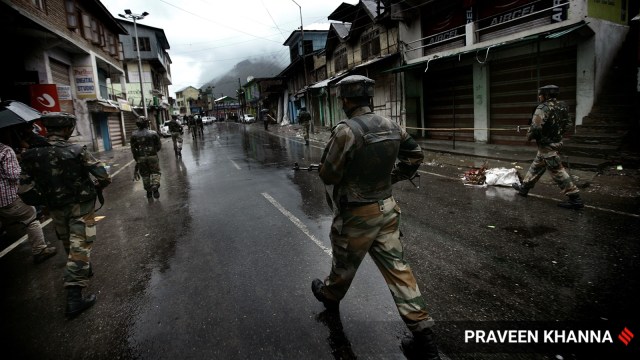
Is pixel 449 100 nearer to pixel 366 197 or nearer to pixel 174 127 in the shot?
pixel 174 127

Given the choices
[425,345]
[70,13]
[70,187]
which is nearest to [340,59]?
[70,13]

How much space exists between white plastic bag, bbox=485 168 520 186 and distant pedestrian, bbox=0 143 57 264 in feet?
26.1

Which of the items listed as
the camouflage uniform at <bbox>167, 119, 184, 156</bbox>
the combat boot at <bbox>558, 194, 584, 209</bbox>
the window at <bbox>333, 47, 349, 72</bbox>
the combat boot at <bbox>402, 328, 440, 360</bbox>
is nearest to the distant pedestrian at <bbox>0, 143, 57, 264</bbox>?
the combat boot at <bbox>402, 328, 440, 360</bbox>

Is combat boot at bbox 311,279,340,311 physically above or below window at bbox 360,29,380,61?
below

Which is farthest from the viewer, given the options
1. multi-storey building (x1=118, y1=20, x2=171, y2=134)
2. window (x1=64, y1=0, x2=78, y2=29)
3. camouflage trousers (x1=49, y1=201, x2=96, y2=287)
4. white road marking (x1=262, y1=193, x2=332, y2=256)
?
multi-storey building (x1=118, y1=20, x2=171, y2=134)

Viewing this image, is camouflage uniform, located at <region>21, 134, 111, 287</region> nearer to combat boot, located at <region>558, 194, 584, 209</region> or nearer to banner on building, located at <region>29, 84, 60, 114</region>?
combat boot, located at <region>558, 194, 584, 209</region>

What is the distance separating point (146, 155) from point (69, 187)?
4475 millimetres

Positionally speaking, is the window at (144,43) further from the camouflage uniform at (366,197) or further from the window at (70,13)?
the camouflage uniform at (366,197)

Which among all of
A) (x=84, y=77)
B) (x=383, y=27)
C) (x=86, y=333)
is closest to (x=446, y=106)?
(x=383, y=27)

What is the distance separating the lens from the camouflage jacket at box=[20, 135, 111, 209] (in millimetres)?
3260

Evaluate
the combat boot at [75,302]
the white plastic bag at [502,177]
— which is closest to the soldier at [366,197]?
the combat boot at [75,302]

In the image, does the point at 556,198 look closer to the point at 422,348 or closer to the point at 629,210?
the point at 629,210

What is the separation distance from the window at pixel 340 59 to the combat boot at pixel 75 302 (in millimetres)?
24122

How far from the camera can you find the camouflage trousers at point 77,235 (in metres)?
3.19
